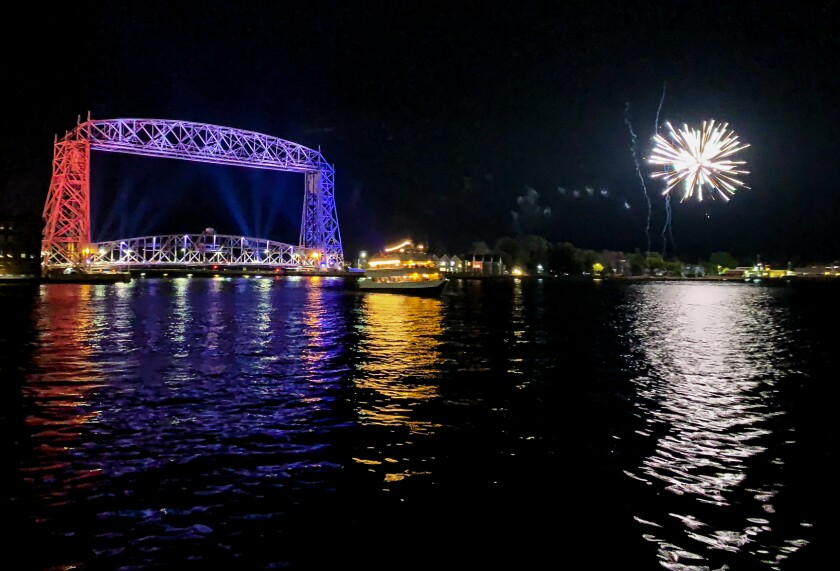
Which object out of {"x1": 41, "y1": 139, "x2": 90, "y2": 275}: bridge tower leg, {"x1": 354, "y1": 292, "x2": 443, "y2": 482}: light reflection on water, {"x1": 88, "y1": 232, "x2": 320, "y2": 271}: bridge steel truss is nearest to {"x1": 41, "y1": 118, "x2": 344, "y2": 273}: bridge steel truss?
{"x1": 41, "y1": 139, "x2": 90, "y2": 275}: bridge tower leg

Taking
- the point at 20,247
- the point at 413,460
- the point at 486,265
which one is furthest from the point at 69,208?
the point at 486,265

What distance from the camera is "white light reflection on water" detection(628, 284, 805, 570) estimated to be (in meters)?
5.60

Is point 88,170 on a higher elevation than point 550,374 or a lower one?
higher

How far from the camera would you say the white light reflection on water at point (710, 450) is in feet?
18.4

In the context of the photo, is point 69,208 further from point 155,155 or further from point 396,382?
point 396,382

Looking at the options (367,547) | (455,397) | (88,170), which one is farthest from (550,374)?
(88,170)

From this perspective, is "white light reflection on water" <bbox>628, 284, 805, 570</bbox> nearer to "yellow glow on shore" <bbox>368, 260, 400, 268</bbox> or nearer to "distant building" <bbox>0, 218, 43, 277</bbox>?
"yellow glow on shore" <bbox>368, 260, 400, 268</bbox>

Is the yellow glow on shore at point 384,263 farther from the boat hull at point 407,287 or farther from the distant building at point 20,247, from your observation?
the distant building at point 20,247

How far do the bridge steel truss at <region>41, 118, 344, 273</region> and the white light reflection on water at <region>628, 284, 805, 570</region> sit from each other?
76.5 m

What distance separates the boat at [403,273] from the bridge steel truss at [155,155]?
38.5 metres

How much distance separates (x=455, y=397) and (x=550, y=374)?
13.2ft

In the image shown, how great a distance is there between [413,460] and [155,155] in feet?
293

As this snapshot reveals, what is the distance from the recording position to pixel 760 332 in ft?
84.2

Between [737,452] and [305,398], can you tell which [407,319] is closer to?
[305,398]
